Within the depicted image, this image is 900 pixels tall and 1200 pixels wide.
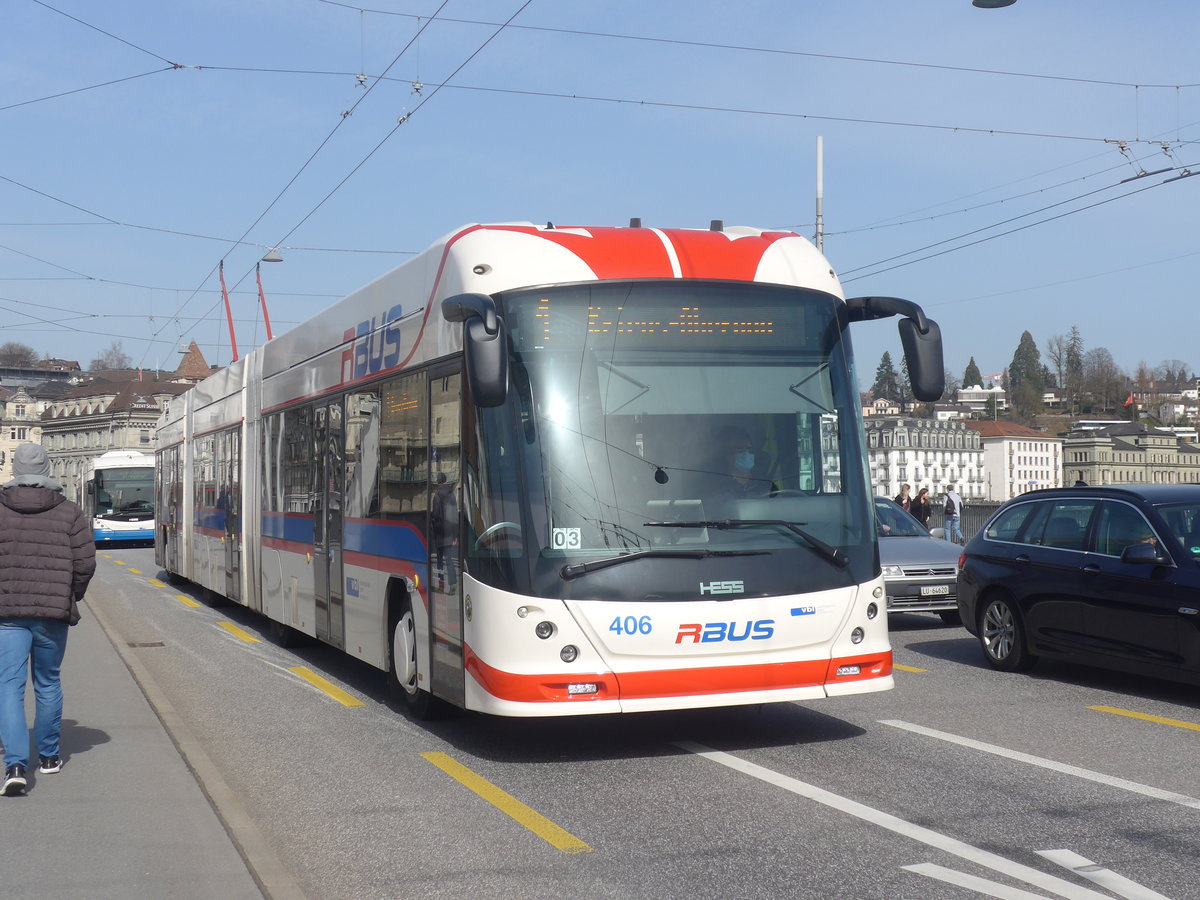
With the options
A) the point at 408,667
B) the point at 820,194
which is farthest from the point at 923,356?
the point at 820,194

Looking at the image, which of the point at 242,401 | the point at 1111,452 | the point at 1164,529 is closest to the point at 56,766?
the point at 1164,529

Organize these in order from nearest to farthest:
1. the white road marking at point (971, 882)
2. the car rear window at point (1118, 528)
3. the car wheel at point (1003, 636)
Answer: the white road marking at point (971, 882), the car rear window at point (1118, 528), the car wheel at point (1003, 636)

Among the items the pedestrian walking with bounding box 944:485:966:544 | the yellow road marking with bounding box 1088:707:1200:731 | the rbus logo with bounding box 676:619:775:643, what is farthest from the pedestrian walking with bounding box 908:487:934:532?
the rbus logo with bounding box 676:619:775:643

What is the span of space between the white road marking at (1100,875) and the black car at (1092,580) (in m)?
4.65

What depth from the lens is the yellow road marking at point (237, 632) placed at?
15977mm

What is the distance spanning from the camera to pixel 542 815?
687cm

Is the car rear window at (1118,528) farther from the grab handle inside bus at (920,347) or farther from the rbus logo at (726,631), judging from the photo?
the rbus logo at (726,631)

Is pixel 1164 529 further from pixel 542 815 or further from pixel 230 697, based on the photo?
pixel 230 697

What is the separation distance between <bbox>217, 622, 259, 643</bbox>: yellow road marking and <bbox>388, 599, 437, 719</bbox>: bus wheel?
20.8ft

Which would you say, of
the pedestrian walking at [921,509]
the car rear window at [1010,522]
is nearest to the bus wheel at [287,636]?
the car rear window at [1010,522]

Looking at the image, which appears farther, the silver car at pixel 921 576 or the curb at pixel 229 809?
the silver car at pixel 921 576

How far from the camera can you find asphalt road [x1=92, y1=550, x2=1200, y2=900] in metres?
5.66

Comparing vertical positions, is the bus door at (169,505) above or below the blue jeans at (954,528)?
above

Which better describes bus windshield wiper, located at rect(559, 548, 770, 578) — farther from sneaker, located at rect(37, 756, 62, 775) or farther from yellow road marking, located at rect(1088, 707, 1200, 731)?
yellow road marking, located at rect(1088, 707, 1200, 731)
